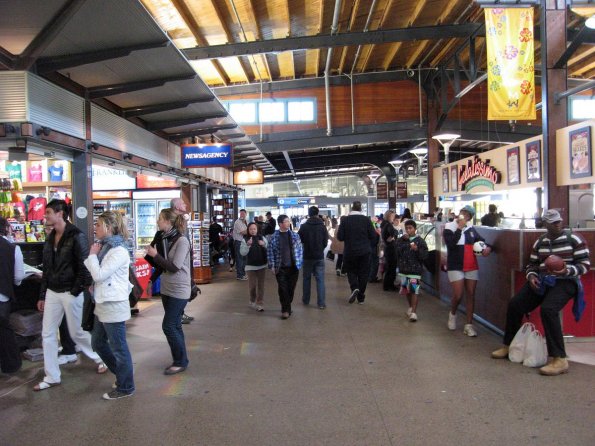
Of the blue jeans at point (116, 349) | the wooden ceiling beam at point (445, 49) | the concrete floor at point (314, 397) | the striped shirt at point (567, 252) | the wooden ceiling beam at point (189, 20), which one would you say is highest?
the wooden ceiling beam at point (445, 49)

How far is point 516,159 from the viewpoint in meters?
12.8

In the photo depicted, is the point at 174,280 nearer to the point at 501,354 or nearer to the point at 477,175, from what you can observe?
the point at 501,354

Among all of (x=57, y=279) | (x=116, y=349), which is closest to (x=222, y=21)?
(x=57, y=279)

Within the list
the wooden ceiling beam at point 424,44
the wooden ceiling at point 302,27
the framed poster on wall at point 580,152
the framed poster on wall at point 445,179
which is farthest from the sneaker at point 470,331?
the framed poster on wall at point 445,179

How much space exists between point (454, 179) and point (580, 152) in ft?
26.2

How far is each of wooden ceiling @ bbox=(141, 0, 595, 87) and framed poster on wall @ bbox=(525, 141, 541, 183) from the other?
2466 millimetres

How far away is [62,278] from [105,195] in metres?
8.11

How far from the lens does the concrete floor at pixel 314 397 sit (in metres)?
3.70

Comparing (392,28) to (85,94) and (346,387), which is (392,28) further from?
(346,387)

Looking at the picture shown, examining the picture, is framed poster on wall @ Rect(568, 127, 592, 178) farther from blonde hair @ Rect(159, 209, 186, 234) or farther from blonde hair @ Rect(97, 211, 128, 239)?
blonde hair @ Rect(97, 211, 128, 239)

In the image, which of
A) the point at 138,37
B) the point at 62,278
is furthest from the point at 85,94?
the point at 62,278

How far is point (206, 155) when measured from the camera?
419 inches

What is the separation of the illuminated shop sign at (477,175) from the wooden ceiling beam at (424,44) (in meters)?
3.75

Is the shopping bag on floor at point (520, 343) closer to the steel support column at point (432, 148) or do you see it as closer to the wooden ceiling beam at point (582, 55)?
the wooden ceiling beam at point (582, 55)
